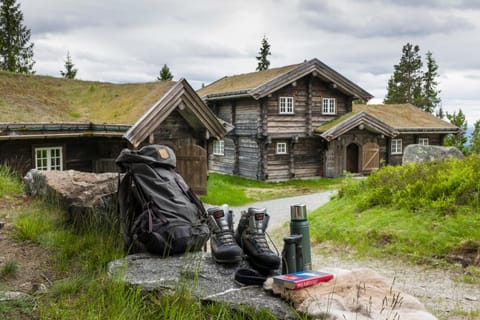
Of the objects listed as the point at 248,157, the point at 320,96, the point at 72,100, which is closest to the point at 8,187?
the point at 72,100

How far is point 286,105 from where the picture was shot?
2264 cm

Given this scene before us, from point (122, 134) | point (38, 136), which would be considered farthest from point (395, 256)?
point (38, 136)

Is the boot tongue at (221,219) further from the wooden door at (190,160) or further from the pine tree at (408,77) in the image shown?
the pine tree at (408,77)

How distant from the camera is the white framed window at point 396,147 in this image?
26234mm

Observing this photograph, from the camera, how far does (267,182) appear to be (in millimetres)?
22000

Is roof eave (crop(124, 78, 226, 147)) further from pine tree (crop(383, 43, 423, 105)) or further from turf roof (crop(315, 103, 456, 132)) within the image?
pine tree (crop(383, 43, 423, 105))

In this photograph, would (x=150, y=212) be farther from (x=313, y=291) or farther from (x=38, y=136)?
(x=38, y=136)

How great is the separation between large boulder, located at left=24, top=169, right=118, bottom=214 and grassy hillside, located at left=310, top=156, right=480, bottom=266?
14.1 feet

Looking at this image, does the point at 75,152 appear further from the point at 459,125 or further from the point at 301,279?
the point at 459,125

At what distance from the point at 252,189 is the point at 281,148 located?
3.80m

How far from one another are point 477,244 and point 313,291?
4661 millimetres

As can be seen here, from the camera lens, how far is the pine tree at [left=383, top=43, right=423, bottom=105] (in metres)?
49.2

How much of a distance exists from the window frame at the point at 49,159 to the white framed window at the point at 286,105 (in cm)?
1213

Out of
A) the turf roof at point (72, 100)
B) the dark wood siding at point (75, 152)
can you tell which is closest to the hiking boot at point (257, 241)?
the turf roof at point (72, 100)
